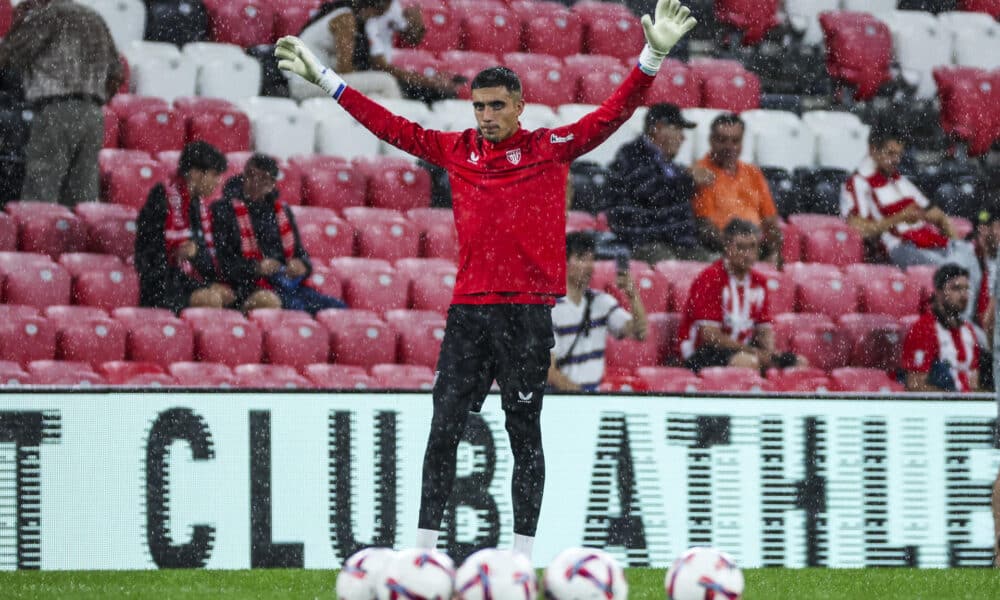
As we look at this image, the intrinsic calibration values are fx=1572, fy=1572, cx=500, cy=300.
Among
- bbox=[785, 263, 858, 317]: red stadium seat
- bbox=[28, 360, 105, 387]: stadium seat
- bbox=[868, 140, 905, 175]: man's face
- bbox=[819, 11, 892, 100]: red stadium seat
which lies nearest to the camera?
bbox=[28, 360, 105, 387]: stadium seat

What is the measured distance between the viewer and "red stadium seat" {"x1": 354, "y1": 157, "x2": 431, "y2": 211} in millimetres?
9836

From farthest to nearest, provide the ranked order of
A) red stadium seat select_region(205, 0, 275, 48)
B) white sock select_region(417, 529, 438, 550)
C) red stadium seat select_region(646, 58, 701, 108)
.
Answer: red stadium seat select_region(646, 58, 701, 108), red stadium seat select_region(205, 0, 275, 48), white sock select_region(417, 529, 438, 550)

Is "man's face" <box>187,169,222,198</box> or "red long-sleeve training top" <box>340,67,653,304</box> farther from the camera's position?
"man's face" <box>187,169,222,198</box>

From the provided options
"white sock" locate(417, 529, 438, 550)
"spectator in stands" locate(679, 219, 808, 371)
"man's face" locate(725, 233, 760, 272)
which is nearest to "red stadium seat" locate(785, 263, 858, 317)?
"spectator in stands" locate(679, 219, 808, 371)

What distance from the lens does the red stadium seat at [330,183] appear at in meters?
9.73

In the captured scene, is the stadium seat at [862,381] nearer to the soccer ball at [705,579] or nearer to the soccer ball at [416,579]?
the soccer ball at [705,579]

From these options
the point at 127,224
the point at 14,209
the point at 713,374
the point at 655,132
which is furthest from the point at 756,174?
the point at 14,209

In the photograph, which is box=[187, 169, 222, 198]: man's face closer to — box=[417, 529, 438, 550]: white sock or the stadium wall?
the stadium wall

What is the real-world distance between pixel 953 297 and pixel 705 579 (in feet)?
16.4

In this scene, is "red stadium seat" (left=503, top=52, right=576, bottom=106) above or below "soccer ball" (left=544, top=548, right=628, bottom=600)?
above

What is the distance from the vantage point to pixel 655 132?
9.49m

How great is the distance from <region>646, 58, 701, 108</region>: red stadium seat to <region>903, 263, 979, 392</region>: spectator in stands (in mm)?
2828

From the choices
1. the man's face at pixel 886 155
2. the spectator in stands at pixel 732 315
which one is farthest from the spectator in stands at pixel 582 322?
the man's face at pixel 886 155

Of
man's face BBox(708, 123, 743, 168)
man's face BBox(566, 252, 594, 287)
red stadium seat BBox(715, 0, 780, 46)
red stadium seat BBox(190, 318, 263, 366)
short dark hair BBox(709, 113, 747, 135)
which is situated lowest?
red stadium seat BBox(190, 318, 263, 366)
